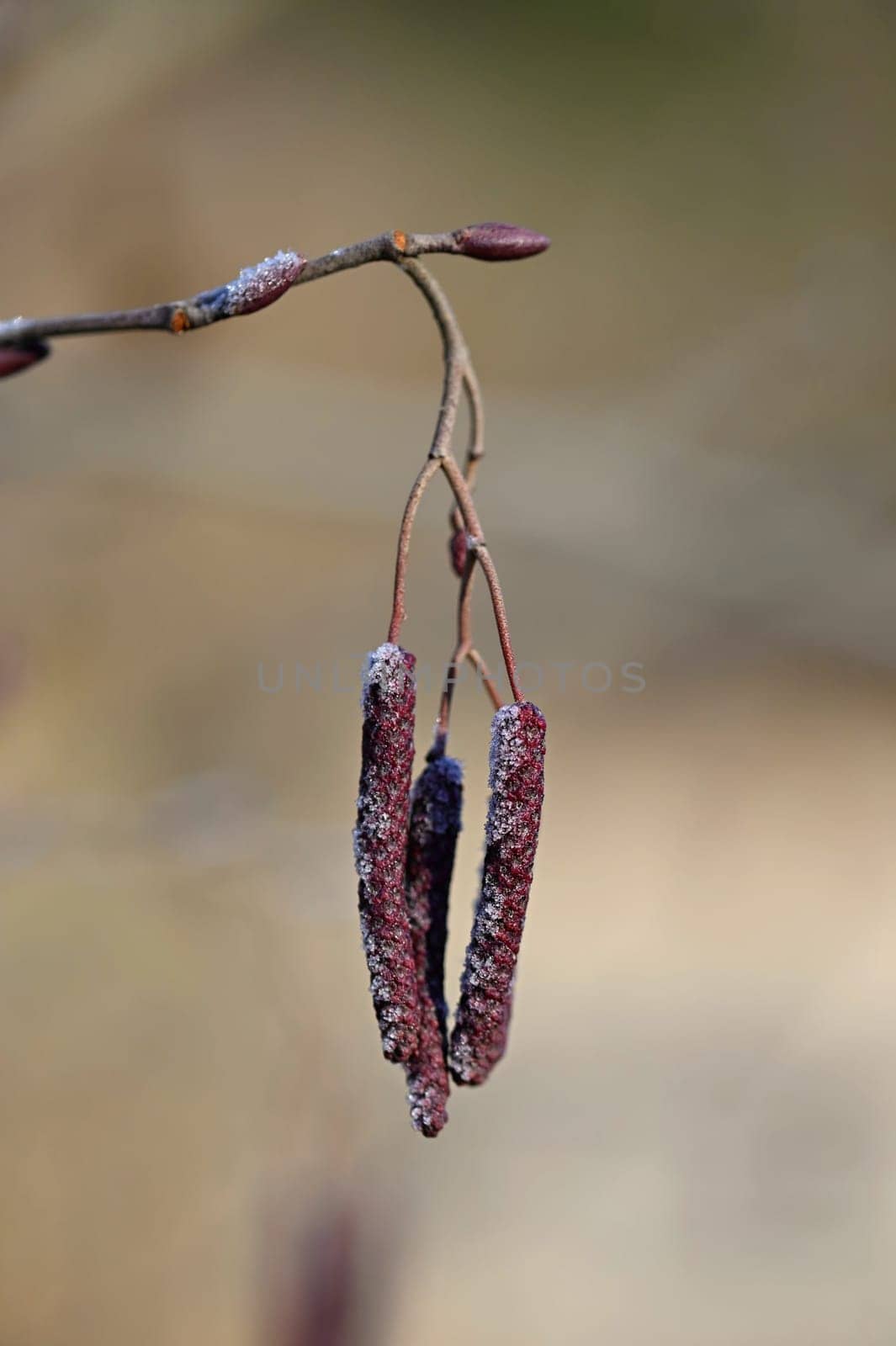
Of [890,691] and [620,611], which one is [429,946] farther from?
[890,691]

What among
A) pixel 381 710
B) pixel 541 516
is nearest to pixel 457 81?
pixel 541 516

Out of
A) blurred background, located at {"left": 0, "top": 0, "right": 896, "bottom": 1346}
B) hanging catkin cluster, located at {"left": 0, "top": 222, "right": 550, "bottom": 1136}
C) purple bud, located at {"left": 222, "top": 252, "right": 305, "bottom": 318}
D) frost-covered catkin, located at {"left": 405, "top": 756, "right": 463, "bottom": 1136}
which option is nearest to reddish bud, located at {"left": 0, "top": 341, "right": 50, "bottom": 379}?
hanging catkin cluster, located at {"left": 0, "top": 222, "right": 550, "bottom": 1136}

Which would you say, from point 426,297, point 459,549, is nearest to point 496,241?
point 426,297

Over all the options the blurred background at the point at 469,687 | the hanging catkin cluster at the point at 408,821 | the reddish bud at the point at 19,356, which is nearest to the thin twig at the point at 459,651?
the hanging catkin cluster at the point at 408,821

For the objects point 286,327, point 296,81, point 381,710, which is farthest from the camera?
point 286,327

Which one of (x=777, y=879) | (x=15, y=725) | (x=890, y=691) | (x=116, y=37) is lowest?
(x=777, y=879)

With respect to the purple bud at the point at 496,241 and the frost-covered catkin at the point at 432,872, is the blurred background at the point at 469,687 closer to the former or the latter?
the frost-covered catkin at the point at 432,872

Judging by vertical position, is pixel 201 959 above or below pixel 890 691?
below
